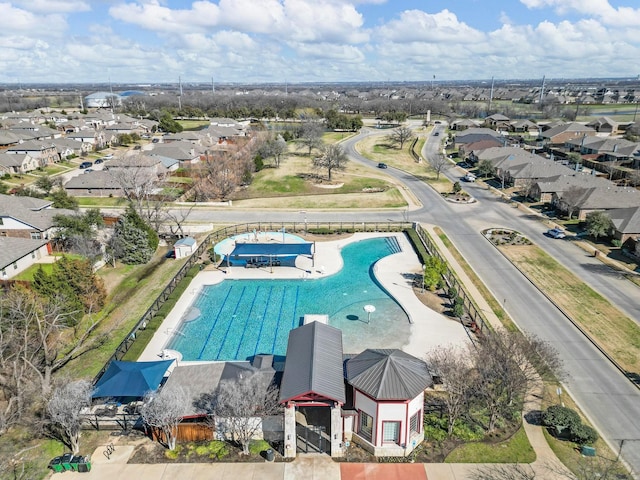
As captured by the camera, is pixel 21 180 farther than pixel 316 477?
Yes

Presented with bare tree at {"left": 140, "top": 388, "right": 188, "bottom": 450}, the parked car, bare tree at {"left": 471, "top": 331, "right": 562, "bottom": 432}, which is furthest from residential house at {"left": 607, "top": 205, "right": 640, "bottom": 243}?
bare tree at {"left": 140, "top": 388, "right": 188, "bottom": 450}

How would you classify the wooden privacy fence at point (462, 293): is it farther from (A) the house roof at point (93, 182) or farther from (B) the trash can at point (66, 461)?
(A) the house roof at point (93, 182)

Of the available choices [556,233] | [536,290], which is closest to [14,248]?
[536,290]

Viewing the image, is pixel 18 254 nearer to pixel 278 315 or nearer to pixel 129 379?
pixel 129 379

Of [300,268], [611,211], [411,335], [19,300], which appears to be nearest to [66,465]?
[19,300]

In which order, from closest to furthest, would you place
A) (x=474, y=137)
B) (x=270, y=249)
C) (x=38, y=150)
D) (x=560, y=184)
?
1. (x=270, y=249)
2. (x=560, y=184)
3. (x=38, y=150)
4. (x=474, y=137)

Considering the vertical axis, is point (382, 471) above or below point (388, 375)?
below

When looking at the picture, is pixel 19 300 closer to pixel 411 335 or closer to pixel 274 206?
pixel 411 335
